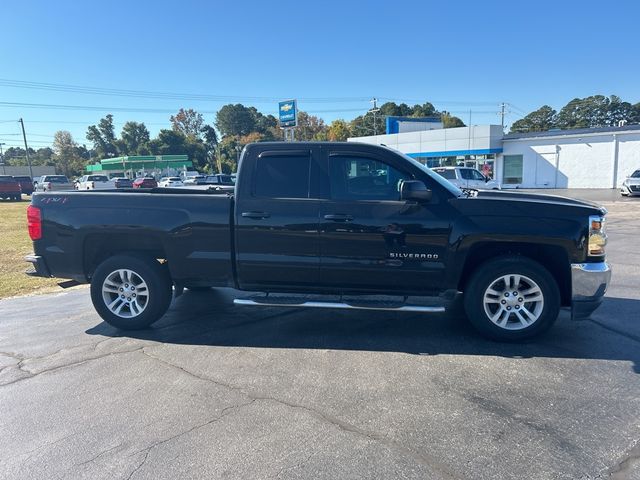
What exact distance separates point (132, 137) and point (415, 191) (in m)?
114

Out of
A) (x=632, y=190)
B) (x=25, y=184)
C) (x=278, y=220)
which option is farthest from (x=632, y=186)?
(x=25, y=184)

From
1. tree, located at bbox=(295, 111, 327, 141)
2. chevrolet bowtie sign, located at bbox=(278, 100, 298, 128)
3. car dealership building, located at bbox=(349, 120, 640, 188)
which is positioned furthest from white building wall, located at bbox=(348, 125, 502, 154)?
tree, located at bbox=(295, 111, 327, 141)

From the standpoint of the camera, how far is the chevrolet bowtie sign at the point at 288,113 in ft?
111

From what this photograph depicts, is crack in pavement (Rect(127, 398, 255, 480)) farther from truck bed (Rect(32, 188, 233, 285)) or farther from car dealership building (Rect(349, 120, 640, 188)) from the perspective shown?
car dealership building (Rect(349, 120, 640, 188))

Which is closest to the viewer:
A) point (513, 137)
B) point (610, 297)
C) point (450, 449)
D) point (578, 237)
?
point (450, 449)

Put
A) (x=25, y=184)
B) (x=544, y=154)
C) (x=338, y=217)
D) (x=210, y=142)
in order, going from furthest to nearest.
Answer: (x=210, y=142) < (x=25, y=184) < (x=544, y=154) < (x=338, y=217)

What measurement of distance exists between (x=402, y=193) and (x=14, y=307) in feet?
19.6

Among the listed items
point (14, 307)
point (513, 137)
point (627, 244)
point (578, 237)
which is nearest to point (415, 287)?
point (578, 237)

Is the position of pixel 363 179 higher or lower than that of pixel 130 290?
higher

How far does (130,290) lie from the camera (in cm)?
517

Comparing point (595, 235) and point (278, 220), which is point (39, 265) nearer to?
point (278, 220)

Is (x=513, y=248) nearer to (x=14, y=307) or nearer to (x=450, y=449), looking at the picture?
(x=450, y=449)

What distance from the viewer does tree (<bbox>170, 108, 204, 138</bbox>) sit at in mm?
122562

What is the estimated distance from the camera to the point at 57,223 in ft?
16.7
